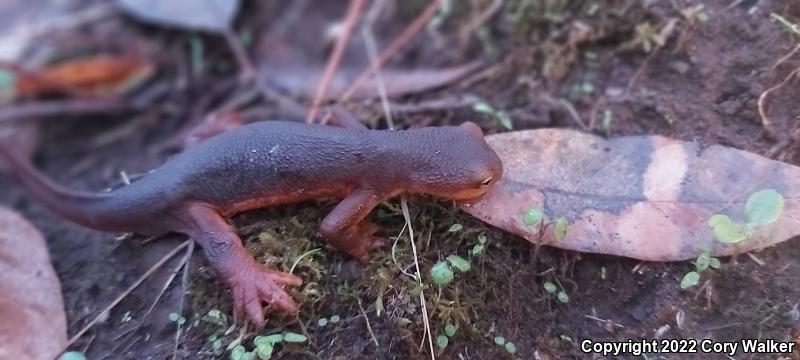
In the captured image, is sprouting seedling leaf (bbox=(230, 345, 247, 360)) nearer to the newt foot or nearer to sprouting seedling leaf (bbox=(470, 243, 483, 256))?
the newt foot

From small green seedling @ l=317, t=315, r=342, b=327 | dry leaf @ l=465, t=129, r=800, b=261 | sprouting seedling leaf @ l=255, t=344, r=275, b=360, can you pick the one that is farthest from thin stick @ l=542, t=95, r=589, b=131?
sprouting seedling leaf @ l=255, t=344, r=275, b=360

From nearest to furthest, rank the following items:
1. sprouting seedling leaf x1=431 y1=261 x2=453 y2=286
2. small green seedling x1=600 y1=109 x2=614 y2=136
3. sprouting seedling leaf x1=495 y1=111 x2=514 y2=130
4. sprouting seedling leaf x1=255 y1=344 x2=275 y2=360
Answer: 1. sprouting seedling leaf x1=255 y1=344 x2=275 y2=360
2. sprouting seedling leaf x1=431 y1=261 x2=453 y2=286
3. small green seedling x1=600 y1=109 x2=614 y2=136
4. sprouting seedling leaf x1=495 y1=111 x2=514 y2=130

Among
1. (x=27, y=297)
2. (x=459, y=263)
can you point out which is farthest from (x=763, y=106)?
(x=27, y=297)

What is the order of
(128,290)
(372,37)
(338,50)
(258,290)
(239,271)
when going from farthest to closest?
(372,37)
(338,50)
(128,290)
(239,271)
(258,290)

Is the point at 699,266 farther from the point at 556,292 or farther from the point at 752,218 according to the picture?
the point at 556,292

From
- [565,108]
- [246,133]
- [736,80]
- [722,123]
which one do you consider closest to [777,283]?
[722,123]

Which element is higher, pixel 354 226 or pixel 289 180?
pixel 289 180

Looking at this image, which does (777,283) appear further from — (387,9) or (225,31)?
(225,31)
